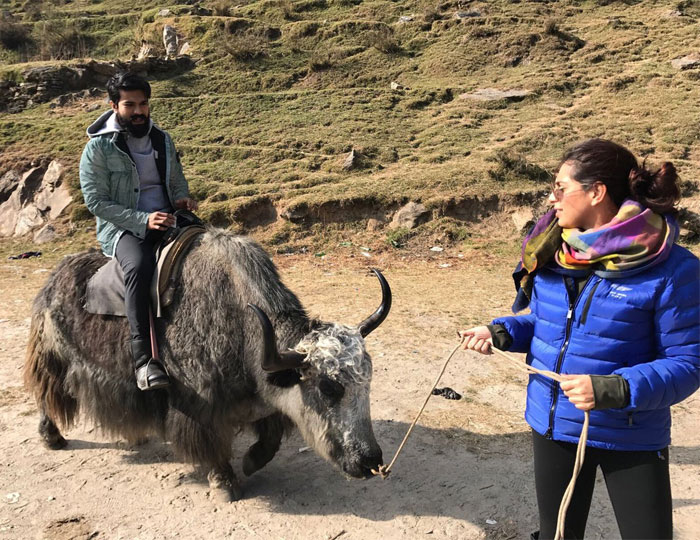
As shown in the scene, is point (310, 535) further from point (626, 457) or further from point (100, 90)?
point (100, 90)

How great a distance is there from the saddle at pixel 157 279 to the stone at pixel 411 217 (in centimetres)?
764

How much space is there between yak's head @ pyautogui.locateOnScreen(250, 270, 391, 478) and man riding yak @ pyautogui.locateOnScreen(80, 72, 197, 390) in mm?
933

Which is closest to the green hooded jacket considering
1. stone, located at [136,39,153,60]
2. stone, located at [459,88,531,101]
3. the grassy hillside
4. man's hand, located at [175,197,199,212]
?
man's hand, located at [175,197,199,212]

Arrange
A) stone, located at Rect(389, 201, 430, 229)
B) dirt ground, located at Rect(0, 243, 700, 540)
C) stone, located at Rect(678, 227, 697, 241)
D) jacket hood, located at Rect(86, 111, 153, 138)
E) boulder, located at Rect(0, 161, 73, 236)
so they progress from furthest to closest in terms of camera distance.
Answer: boulder, located at Rect(0, 161, 73, 236) → stone, located at Rect(389, 201, 430, 229) → stone, located at Rect(678, 227, 697, 241) → jacket hood, located at Rect(86, 111, 153, 138) → dirt ground, located at Rect(0, 243, 700, 540)

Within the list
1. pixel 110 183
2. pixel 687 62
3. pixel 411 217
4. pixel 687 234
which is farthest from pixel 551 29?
pixel 110 183

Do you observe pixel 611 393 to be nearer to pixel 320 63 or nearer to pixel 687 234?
pixel 687 234

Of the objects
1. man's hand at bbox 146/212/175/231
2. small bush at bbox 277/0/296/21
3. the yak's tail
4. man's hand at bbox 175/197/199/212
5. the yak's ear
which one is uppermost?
small bush at bbox 277/0/296/21

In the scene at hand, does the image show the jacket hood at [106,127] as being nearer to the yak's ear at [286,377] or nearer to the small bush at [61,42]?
the yak's ear at [286,377]

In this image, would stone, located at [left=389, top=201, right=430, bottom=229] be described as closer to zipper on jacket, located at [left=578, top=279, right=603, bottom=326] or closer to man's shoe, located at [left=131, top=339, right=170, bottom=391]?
man's shoe, located at [left=131, top=339, right=170, bottom=391]

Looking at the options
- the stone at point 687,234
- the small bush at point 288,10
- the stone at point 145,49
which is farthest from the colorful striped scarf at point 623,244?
the small bush at point 288,10

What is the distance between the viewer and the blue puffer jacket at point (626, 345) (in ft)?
6.37

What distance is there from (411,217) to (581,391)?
9.54 metres

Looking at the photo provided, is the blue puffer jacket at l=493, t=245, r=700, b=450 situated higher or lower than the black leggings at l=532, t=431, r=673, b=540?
higher

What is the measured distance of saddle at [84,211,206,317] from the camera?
370 centimetres
